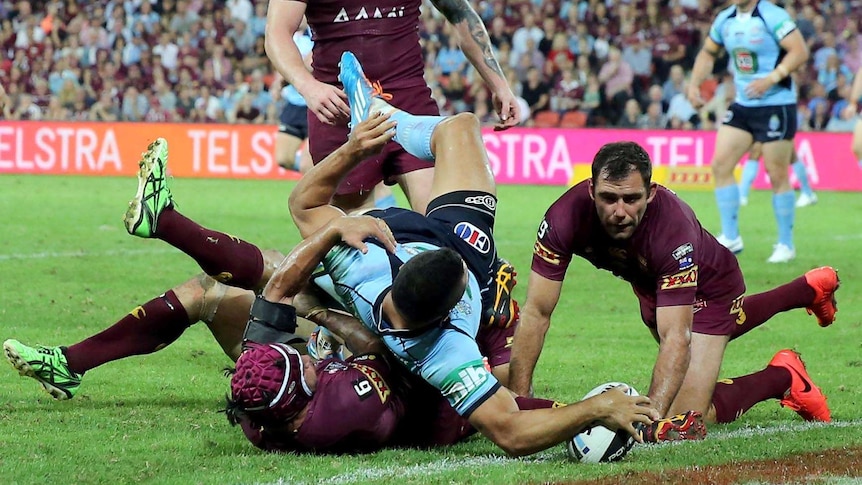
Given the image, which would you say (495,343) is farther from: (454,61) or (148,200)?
(454,61)

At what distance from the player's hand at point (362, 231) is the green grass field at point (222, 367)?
2.61 ft

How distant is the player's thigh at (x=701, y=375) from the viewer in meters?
5.61

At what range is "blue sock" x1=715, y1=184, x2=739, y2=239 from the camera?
39.0 ft

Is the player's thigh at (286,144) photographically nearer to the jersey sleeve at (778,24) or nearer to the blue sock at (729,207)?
the blue sock at (729,207)

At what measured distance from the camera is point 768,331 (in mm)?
8359

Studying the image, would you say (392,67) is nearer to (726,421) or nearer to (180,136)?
(726,421)

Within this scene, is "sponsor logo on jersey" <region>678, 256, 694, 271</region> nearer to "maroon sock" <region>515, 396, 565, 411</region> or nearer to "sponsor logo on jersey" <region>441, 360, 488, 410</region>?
"maroon sock" <region>515, 396, 565, 411</region>

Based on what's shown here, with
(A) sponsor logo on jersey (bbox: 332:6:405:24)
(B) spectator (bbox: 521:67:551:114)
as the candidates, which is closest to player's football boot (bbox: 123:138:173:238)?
(A) sponsor logo on jersey (bbox: 332:6:405:24)

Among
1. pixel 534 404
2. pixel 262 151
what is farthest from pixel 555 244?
pixel 262 151

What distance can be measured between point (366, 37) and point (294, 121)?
686cm

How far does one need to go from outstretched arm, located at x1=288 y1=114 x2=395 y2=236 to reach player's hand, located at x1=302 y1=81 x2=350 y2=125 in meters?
0.32

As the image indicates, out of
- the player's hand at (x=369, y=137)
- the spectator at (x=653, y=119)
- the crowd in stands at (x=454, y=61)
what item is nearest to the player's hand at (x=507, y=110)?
the player's hand at (x=369, y=137)

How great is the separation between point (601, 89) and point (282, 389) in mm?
17391

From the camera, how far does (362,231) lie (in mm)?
5070
